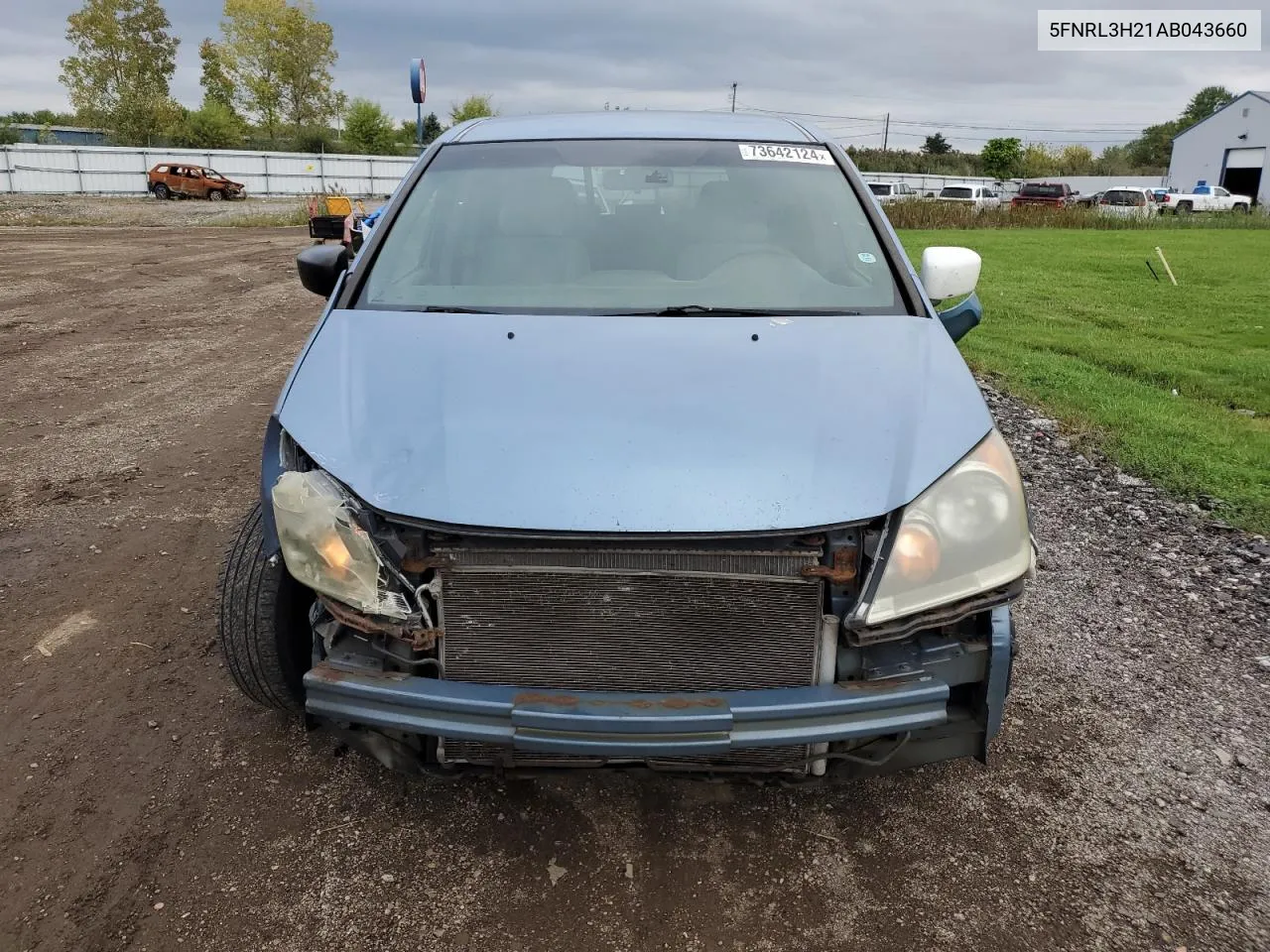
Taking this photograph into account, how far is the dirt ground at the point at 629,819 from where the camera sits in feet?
6.93

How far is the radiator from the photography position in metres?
2.06

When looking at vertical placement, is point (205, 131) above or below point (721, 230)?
above

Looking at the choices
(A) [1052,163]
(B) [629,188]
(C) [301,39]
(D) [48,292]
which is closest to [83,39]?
(C) [301,39]

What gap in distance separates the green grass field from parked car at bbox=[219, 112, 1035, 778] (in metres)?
3.04

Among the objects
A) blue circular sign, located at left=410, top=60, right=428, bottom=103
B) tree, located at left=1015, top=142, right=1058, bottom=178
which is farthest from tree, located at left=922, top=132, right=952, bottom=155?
blue circular sign, located at left=410, top=60, right=428, bottom=103

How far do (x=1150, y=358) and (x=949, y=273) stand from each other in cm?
567

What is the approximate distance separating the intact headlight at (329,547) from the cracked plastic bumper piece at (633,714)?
186mm

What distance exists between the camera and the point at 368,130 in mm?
56969

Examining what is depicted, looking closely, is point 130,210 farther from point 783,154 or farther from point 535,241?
point 783,154

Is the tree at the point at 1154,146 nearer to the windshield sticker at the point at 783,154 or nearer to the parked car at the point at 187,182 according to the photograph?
the parked car at the point at 187,182

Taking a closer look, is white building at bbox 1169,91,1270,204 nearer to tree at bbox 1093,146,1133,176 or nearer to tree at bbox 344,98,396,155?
tree at bbox 1093,146,1133,176

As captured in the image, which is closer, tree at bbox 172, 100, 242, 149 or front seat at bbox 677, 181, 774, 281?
front seat at bbox 677, 181, 774, 281

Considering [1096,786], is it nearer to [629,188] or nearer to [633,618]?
[633,618]

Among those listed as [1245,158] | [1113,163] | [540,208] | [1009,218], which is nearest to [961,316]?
[540,208]
